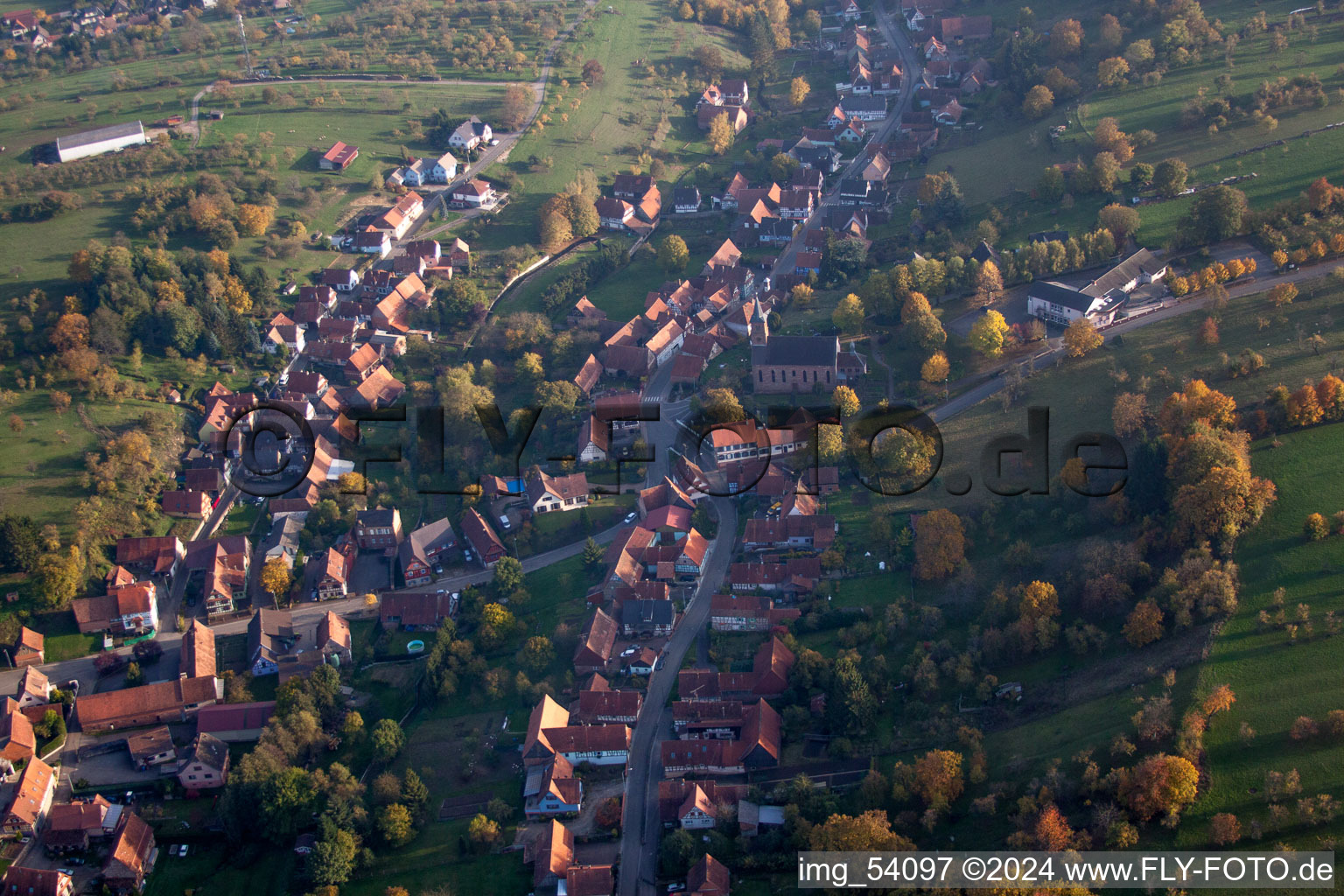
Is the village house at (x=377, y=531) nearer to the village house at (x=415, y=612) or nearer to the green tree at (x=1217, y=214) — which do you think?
the village house at (x=415, y=612)

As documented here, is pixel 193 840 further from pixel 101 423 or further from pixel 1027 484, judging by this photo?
pixel 1027 484

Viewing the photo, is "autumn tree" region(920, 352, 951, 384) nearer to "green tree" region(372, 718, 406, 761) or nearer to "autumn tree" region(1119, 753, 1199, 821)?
"autumn tree" region(1119, 753, 1199, 821)

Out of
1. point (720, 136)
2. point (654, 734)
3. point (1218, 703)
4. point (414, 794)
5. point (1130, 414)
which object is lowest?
point (654, 734)

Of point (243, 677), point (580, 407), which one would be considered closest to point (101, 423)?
point (243, 677)

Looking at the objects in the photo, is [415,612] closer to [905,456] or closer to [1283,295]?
[905,456]

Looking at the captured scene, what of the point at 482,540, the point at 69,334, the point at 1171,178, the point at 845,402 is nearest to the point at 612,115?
the point at 1171,178

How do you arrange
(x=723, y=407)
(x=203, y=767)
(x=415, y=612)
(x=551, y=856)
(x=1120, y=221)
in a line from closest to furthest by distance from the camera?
(x=551, y=856) < (x=203, y=767) < (x=415, y=612) < (x=723, y=407) < (x=1120, y=221)
